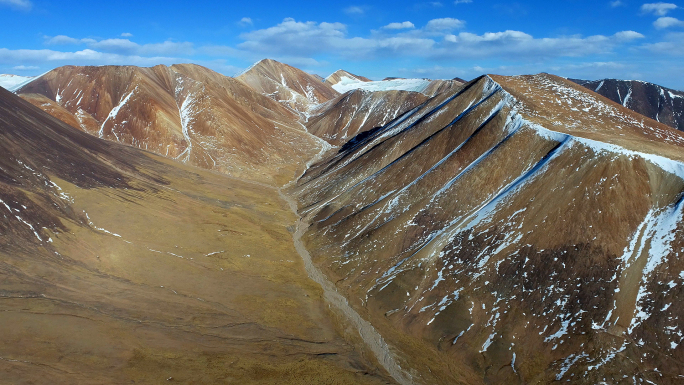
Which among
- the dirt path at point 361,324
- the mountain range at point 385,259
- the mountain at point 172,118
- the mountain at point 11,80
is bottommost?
the dirt path at point 361,324

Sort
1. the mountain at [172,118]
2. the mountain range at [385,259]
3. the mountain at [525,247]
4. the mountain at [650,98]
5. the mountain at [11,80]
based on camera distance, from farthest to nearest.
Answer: the mountain at [650,98] → the mountain at [11,80] → the mountain at [172,118] → the mountain at [525,247] → the mountain range at [385,259]

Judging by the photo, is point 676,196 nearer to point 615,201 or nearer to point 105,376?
point 615,201

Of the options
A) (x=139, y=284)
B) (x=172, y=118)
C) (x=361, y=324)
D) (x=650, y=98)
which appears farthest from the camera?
(x=650, y=98)

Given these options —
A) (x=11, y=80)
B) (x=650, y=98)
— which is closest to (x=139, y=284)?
(x=11, y=80)

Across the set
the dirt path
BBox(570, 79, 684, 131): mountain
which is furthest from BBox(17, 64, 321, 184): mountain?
BBox(570, 79, 684, 131): mountain

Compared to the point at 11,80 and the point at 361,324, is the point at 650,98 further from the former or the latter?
the point at 11,80

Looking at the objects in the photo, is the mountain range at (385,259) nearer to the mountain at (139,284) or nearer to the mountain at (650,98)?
the mountain at (139,284)

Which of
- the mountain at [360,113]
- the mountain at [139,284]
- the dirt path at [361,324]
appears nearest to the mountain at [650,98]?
the mountain at [360,113]
